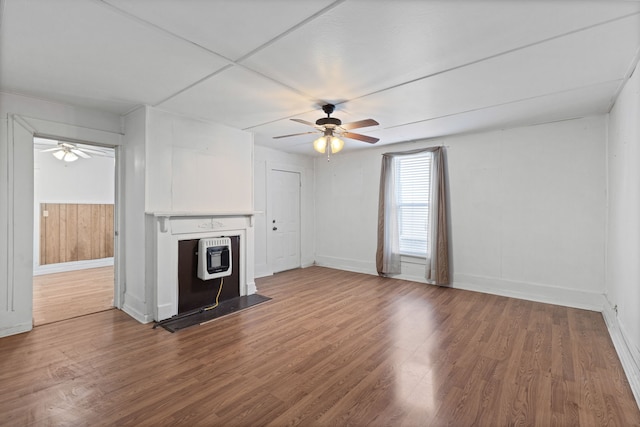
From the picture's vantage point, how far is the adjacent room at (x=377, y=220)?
74.4 inches

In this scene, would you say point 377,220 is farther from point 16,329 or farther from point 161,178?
point 16,329

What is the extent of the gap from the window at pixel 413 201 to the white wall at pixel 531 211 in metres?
0.29

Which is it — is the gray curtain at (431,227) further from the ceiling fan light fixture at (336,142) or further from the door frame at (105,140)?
the door frame at (105,140)

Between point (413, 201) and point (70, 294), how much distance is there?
5.66 m

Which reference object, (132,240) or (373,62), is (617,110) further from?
(132,240)

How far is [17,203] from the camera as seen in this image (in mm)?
3039

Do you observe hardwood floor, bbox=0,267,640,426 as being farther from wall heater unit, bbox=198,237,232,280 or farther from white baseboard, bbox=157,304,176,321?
wall heater unit, bbox=198,237,232,280

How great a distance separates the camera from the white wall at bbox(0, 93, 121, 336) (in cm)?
296

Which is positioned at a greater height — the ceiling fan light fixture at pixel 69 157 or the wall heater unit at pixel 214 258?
the ceiling fan light fixture at pixel 69 157

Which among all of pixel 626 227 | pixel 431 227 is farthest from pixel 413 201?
pixel 626 227

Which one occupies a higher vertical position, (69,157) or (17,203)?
(69,157)

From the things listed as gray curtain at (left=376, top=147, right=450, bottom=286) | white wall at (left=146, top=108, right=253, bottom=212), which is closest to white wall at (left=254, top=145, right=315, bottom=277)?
white wall at (left=146, top=108, right=253, bottom=212)

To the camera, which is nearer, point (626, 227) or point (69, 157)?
point (626, 227)

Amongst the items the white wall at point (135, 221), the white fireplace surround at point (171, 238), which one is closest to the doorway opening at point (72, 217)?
the white wall at point (135, 221)
